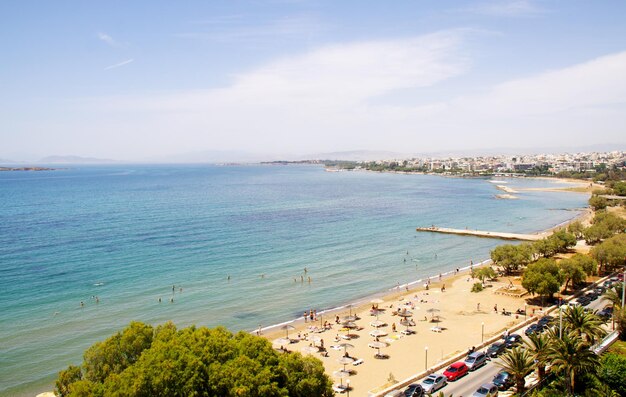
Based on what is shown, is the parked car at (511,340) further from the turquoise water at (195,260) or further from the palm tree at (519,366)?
the turquoise water at (195,260)

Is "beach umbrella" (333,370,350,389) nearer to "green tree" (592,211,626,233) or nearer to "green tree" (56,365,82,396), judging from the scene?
"green tree" (56,365,82,396)

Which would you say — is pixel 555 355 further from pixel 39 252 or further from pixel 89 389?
pixel 39 252

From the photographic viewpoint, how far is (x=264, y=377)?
1608 cm

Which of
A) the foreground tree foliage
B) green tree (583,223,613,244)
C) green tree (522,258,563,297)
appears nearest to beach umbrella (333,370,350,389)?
the foreground tree foliage

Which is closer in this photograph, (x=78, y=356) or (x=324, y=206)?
(x=78, y=356)

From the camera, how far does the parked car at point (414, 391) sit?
21.2m

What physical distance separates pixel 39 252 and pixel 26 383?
34610mm

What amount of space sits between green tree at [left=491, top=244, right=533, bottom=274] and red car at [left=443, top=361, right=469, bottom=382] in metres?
26.7

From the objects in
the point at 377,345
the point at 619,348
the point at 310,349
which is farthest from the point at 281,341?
the point at 619,348

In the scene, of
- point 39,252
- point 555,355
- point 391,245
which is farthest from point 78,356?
point 391,245

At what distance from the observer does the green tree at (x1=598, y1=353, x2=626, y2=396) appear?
19.4 metres

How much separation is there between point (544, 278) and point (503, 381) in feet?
55.2

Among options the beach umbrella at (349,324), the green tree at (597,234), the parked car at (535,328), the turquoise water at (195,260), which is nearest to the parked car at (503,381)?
the parked car at (535,328)

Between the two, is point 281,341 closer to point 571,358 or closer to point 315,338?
point 315,338
